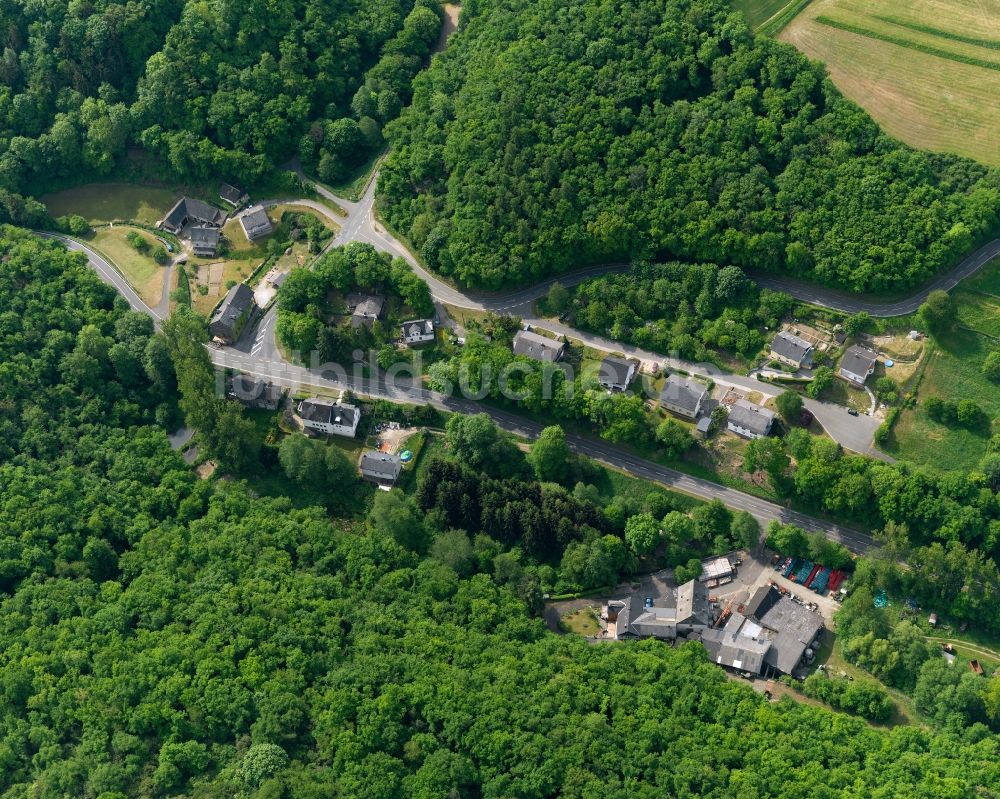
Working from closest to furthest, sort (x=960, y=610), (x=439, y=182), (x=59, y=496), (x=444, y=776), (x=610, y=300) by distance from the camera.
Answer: (x=444, y=776) < (x=960, y=610) < (x=59, y=496) < (x=610, y=300) < (x=439, y=182)

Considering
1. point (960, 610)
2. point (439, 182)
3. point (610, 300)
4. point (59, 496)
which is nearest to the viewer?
point (960, 610)

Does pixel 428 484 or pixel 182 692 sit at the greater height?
pixel 428 484

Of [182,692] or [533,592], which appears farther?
[533,592]

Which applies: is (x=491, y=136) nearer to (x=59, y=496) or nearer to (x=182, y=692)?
(x=59, y=496)

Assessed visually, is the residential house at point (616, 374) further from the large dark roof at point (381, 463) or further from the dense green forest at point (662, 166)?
the large dark roof at point (381, 463)

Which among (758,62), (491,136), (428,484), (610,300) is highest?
(758,62)

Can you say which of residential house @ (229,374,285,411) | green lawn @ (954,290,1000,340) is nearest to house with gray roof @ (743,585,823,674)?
green lawn @ (954,290,1000,340)

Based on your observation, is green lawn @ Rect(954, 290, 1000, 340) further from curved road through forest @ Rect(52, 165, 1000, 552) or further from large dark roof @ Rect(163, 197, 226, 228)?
large dark roof @ Rect(163, 197, 226, 228)

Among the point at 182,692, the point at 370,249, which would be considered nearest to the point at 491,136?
the point at 370,249

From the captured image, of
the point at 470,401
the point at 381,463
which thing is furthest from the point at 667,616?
the point at 381,463

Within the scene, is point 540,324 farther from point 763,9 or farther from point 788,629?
point 763,9
